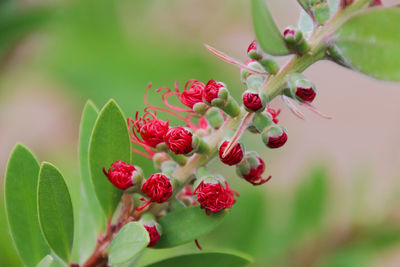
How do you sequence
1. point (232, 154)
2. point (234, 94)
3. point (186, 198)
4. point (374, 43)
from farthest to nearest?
point (234, 94) → point (186, 198) → point (232, 154) → point (374, 43)

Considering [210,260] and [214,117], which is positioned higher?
[214,117]

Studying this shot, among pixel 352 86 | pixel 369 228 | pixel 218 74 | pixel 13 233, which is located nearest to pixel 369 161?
pixel 369 228

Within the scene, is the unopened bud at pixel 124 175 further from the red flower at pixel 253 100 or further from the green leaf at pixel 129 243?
the red flower at pixel 253 100

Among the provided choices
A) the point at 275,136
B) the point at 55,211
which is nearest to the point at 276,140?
the point at 275,136

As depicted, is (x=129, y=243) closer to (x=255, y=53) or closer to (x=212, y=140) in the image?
(x=212, y=140)

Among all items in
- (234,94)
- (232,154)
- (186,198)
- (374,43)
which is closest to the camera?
(374,43)

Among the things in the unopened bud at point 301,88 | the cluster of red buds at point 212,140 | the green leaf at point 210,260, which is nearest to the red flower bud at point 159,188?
the cluster of red buds at point 212,140

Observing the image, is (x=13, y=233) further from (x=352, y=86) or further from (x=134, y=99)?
(x=352, y=86)
